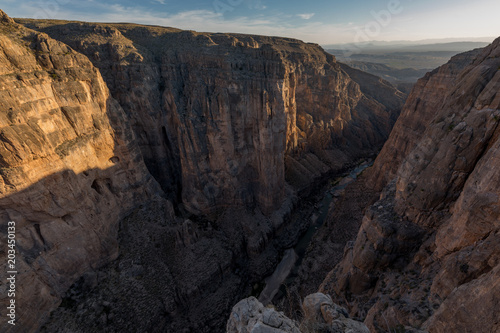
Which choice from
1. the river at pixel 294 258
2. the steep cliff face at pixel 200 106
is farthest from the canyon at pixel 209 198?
the river at pixel 294 258

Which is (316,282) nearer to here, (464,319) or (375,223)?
(375,223)

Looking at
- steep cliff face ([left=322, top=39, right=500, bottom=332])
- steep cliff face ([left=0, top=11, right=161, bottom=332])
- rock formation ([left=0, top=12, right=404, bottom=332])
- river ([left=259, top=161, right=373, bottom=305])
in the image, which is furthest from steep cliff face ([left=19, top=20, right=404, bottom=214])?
steep cliff face ([left=322, top=39, right=500, bottom=332])

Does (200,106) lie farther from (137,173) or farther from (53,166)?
(53,166)

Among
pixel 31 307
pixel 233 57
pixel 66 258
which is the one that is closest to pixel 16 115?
pixel 66 258

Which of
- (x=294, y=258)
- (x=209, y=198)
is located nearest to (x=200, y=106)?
(x=209, y=198)

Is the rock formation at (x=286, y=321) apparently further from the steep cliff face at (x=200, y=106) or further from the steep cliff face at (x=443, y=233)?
the steep cliff face at (x=200, y=106)

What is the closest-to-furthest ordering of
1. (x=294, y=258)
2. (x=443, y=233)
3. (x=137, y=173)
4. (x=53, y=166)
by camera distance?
(x=443, y=233), (x=53, y=166), (x=137, y=173), (x=294, y=258)
